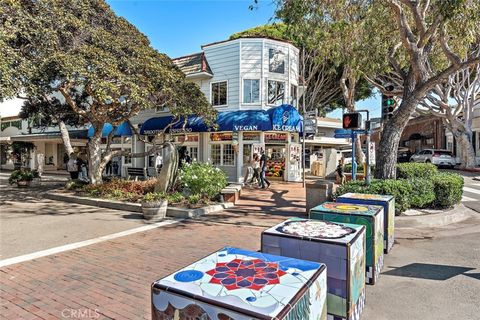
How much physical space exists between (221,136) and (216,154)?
1155mm

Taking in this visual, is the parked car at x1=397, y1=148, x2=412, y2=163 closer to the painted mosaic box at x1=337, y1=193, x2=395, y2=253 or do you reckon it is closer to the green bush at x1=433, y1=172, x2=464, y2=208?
the green bush at x1=433, y1=172, x2=464, y2=208

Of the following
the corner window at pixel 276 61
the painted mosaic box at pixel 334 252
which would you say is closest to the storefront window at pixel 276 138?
the corner window at pixel 276 61

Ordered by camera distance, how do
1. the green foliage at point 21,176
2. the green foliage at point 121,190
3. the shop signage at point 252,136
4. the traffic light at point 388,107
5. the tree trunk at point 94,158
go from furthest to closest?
1. the shop signage at point 252,136
2. the green foliage at point 21,176
3. the tree trunk at point 94,158
4. the green foliage at point 121,190
5. the traffic light at point 388,107

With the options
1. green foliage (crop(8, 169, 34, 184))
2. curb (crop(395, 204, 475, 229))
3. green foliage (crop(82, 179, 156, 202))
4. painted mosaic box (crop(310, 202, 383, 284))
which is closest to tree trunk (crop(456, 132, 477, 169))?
curb (crop(395, 204, 475, 229))

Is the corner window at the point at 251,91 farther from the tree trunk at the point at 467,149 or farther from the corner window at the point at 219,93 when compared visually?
the tree trunk at the point at 467,149

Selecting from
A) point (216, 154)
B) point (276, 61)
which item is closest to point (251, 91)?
point (276, 61)

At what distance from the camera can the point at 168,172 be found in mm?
10367

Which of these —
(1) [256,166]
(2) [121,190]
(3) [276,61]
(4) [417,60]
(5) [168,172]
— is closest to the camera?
(4) [417,60]

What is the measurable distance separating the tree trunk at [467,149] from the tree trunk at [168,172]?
2226 cm

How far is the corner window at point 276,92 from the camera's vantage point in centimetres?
1702

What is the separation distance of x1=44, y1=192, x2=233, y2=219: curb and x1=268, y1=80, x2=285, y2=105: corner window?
8503 mm

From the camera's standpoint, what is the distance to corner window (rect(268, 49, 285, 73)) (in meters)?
16.9

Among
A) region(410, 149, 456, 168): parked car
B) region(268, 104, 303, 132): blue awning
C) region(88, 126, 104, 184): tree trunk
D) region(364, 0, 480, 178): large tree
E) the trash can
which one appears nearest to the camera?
region(364, 0, 480, 178): large tree

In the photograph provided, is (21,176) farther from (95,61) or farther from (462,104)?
(462,104)
